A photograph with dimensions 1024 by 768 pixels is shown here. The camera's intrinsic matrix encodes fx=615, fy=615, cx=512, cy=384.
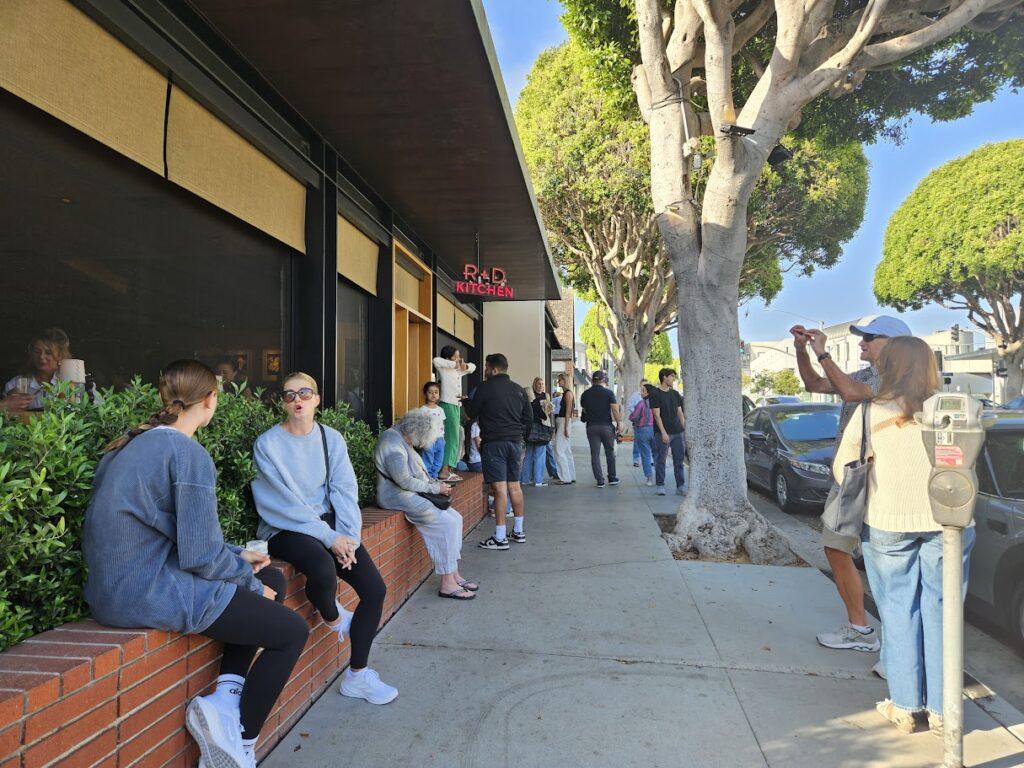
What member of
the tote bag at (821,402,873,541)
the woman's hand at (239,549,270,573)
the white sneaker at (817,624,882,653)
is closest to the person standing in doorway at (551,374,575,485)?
the white sneaker at (817,624,882,653)

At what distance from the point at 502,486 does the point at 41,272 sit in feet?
12.9

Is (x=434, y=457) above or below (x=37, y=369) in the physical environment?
below

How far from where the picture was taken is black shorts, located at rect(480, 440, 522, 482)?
19.7 feet

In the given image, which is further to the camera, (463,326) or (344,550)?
(463,326)

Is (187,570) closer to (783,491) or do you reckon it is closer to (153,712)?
(153,712)

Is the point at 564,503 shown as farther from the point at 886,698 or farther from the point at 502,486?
the point at 886,698

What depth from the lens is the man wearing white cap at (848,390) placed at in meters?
3.45

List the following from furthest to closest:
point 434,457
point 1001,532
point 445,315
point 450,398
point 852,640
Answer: point 445,315, point 450,398, point 434,457, point 1001,532, point 852,640

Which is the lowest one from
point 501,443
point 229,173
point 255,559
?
point 255,559

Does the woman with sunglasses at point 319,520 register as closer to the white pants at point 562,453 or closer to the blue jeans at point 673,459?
the blue jeans at point 673,459

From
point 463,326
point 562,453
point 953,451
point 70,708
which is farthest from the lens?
point 463,326

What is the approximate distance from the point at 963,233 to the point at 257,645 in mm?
29610

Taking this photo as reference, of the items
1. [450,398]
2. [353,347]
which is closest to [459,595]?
[450,398]

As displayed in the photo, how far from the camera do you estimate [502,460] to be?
6.04 meters
